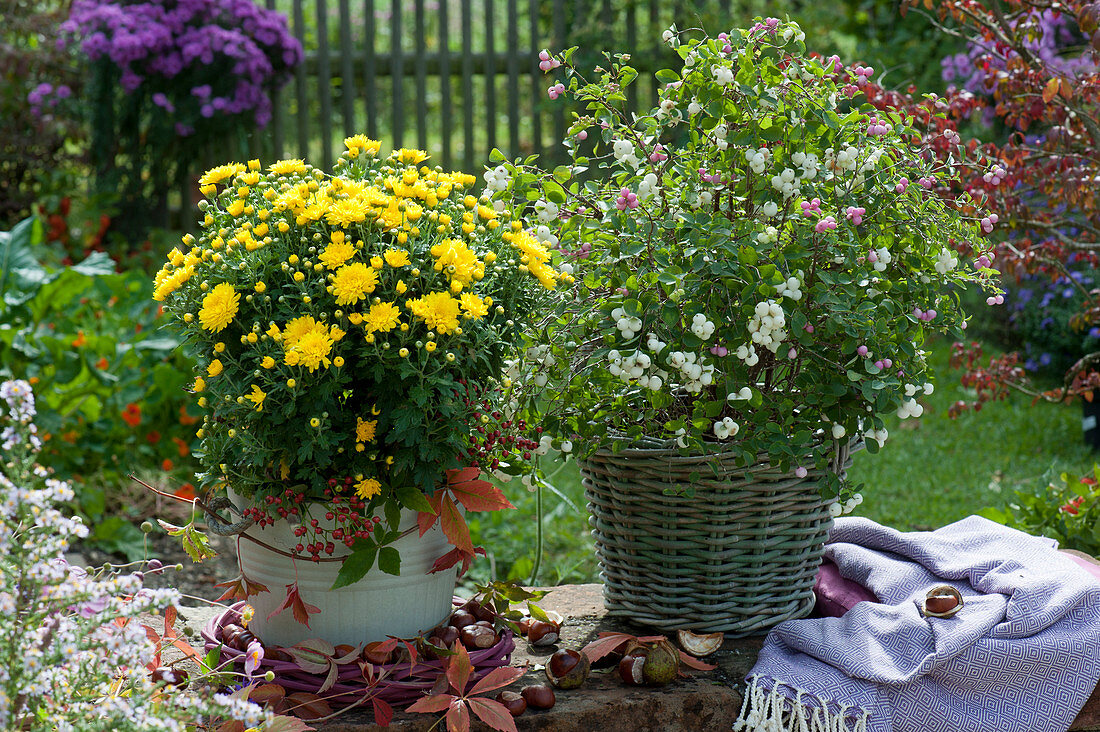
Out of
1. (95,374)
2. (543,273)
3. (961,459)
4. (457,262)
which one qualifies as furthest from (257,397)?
(961,459)

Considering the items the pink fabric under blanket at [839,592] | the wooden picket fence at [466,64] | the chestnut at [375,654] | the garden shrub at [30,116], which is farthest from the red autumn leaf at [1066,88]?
the garden shrub at [30,116]

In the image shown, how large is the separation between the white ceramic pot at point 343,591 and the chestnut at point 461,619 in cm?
6

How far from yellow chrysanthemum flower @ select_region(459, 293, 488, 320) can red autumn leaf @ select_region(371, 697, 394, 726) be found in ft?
1.73

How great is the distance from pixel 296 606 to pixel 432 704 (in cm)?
23

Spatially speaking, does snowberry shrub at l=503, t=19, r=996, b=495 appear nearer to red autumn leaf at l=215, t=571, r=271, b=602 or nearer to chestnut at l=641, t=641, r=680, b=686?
chestnut at l=641, t=641, r=680, b=686

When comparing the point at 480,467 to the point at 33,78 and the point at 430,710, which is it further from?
the point at 33,78

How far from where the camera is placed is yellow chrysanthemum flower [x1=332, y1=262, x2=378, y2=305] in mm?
1279

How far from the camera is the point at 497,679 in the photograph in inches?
53.6

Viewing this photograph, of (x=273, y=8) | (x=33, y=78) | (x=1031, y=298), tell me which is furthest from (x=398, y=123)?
(x=1031, y=298)

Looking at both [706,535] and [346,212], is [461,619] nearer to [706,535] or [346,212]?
[706,535]

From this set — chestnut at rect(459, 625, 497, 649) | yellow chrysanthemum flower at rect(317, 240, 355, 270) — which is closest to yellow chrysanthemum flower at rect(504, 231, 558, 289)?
yellow chrysanthemum flower at rect(317, 240, 355, 270)

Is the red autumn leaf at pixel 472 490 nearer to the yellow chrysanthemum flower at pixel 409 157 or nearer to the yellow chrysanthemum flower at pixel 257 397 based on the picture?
the yellow chrysanthemum flower at pixel 257 397

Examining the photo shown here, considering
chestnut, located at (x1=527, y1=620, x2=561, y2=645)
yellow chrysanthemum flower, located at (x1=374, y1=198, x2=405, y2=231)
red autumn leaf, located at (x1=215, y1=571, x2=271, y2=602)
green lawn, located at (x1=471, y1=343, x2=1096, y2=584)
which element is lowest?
green lawn, located at (x1=471, y1=343, x2=1096, y2=584)

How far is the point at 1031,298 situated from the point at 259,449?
4191 mm
